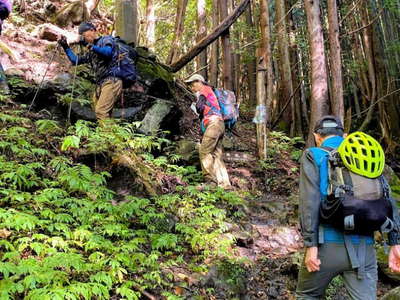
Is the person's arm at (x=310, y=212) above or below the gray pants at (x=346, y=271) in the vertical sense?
above

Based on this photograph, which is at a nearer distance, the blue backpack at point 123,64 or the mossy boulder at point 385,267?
the mossy boulder at point 385,267

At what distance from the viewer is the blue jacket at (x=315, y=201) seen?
2543mm

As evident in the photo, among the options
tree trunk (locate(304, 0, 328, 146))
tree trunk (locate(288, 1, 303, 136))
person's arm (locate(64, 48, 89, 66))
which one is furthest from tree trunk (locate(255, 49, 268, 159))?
person's arm (locate(64, 48, 89, 66))

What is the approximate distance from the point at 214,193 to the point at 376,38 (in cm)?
1021

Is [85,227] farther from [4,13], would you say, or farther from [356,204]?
[4,13]

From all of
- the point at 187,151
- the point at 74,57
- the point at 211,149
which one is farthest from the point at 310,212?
the point at 187,151

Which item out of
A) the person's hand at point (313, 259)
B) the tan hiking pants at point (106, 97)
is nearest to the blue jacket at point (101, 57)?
the tan hiking pants at point (106, 97)

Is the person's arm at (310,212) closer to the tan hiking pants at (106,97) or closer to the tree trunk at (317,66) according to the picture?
the tan hiking pants at (106,97)

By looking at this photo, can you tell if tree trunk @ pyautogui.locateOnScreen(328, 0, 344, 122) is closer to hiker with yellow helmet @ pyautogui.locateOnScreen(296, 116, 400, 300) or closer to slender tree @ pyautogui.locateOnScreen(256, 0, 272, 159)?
slender tree @ pyautogui.locateOnScreen(256, 0, 272, 159)

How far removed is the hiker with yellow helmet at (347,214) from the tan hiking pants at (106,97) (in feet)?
13.6

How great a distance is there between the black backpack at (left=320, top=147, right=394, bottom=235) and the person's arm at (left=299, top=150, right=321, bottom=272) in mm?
59

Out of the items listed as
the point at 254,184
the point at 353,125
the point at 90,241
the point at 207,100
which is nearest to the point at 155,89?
the point at 207,100

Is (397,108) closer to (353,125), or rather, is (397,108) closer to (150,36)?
(353,125)

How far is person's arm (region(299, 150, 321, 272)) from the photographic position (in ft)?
8.29
